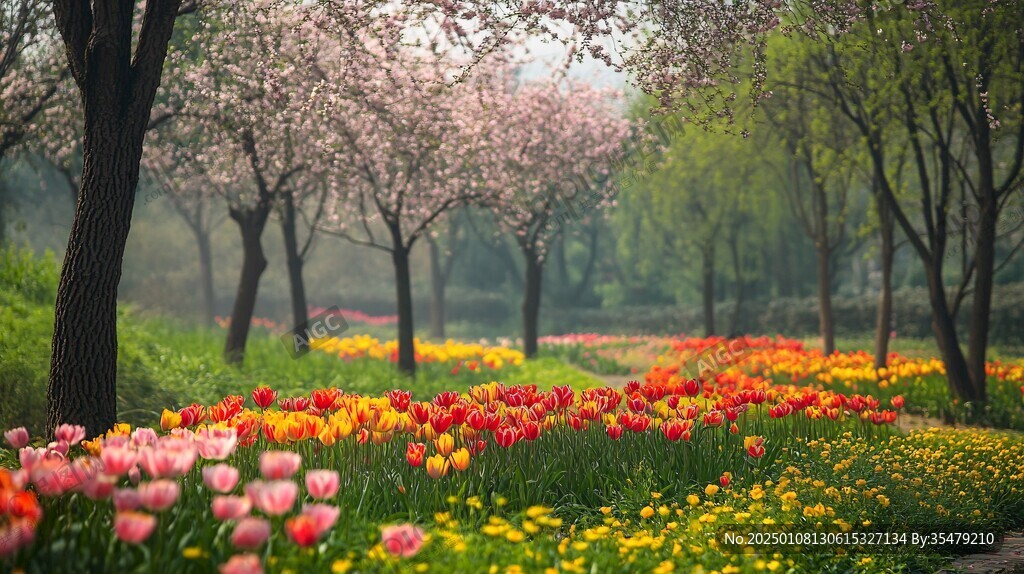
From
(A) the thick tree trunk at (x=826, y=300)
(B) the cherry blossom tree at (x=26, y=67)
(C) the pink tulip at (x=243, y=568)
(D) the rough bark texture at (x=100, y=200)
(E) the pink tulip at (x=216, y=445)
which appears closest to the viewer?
(C) the pink tulip at (x=243, y=568)

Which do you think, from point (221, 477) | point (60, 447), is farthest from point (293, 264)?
point (221, 477)

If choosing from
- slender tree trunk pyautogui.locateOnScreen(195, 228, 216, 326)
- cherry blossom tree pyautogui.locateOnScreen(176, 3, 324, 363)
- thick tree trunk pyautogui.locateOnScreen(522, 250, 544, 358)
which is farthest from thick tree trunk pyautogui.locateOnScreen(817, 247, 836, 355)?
slender tree trunk pyautogui.locateOnScreen(195, 228, 216, 326)

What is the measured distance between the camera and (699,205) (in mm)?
26469

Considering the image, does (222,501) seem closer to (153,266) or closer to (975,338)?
(975,338)

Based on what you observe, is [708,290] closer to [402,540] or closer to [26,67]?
[26,67]

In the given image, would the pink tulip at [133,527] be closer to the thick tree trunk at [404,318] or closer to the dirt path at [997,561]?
the dirt path at [997,561]

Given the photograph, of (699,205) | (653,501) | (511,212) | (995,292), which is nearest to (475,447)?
(653,501)

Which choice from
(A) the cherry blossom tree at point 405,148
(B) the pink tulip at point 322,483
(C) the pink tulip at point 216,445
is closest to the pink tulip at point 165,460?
(C) the pink tulip at point 216,445

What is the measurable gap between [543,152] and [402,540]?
1781 centimetres

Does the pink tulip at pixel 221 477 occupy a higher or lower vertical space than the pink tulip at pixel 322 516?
higher

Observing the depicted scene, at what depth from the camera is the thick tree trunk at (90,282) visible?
734 centimetres

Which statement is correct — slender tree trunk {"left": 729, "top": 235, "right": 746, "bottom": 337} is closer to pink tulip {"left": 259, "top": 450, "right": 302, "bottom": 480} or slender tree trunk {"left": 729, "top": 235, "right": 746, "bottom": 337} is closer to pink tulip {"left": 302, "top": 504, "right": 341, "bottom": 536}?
pink tulip {"left": 259, "top": 450, "right": 302, "bottom": 480}

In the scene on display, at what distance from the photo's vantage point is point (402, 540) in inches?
142

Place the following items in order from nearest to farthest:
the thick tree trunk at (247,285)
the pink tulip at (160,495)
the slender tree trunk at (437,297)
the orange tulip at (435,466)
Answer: the pink tulip at (160,495), the orange tulip at (435,466), the thick tree trunk at (247,285), the slender tree trunk at (437,297)
